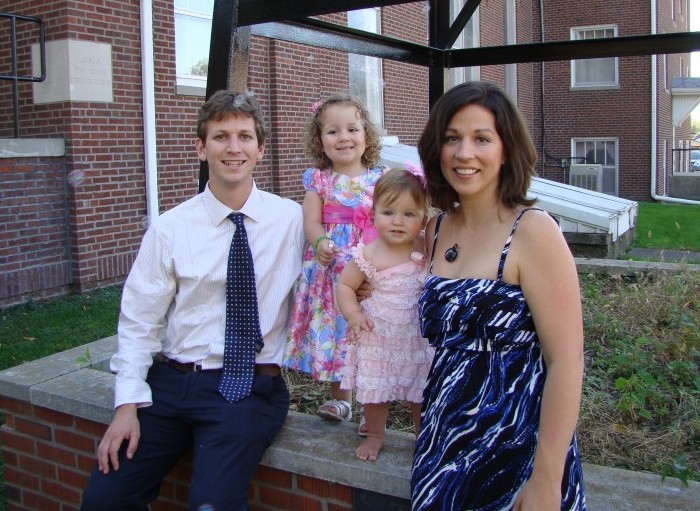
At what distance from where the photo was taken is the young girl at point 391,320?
92.1 inches

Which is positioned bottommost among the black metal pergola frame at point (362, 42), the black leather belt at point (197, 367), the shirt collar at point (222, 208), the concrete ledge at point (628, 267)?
the black leather belt at point (197, 367)

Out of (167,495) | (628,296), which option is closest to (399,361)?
(167,495)

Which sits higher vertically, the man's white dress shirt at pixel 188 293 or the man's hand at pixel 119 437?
the man's white dress shirt at pixel 188 293

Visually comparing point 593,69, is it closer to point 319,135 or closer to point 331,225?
point 319,135

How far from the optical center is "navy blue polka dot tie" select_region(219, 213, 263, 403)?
2520 mm

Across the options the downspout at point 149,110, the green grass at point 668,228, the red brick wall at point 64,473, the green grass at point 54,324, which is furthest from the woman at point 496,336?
the green grass at point 668,228

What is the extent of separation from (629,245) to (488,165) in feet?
29.7

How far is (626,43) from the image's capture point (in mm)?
3209

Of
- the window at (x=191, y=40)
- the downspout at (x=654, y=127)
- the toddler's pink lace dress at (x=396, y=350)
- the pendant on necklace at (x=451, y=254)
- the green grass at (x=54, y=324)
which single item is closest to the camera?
the pendant on necklace at (x=451, y=254)

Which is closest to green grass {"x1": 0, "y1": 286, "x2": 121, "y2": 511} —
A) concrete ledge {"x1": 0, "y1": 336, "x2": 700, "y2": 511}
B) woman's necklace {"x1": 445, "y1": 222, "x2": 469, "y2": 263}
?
concrete ledge {"x1": 0, "y1": 336, "x2": 700, "y2": 511}

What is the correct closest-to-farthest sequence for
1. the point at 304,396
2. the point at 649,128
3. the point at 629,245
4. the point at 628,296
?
the point at 304,396
the point at 628,296
the point at 629,245
the point at 649,128

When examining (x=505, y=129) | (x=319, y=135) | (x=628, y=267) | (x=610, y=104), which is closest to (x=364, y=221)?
(x=319, y=135)

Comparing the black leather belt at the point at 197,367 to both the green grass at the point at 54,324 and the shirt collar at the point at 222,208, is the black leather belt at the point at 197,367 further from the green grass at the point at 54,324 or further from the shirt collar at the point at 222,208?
the green grass at the point at 54,324

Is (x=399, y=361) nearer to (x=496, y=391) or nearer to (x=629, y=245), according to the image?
(x=496, y=391)
